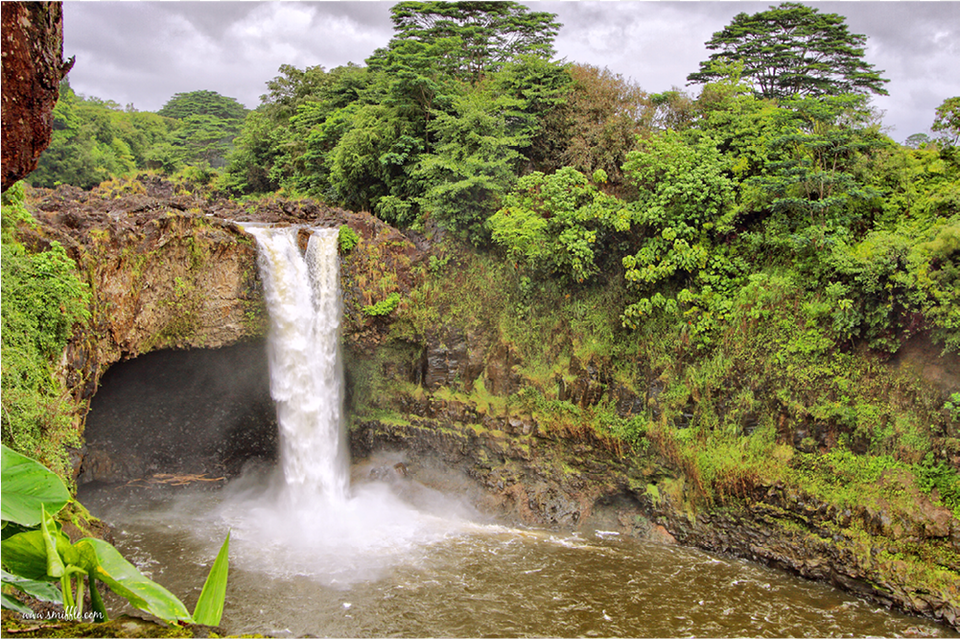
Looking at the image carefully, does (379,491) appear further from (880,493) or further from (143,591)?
(143,591)

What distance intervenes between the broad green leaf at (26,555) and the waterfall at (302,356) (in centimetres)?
1360

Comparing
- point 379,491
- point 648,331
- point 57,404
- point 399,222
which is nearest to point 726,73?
point 648,331

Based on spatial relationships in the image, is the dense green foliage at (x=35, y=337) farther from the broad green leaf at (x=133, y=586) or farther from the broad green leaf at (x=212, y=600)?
the broad green leaf at (x=212, y=600)

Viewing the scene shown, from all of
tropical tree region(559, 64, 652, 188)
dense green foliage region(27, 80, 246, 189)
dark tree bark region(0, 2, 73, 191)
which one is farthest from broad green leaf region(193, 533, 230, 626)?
dense green foliage region(27, 80, 246, 189)

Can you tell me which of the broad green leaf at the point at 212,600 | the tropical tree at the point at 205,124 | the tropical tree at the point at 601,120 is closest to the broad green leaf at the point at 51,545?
the broad green leaf at the point at 212,600

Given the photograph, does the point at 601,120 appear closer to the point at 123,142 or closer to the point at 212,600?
the point at 212,600

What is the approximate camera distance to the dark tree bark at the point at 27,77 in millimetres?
2371

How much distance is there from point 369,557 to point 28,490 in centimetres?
1137

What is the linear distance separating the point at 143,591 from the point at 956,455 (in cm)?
1402

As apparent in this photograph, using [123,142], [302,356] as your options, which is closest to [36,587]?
[302,356]

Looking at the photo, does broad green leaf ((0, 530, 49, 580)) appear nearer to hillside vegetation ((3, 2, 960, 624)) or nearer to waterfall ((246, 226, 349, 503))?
hillside vegetation ((3, 2, 960, 624))

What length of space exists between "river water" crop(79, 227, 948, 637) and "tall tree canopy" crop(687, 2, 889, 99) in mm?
14441

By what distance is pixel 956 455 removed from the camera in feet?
36.8

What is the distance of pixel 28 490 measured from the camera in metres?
1.99
